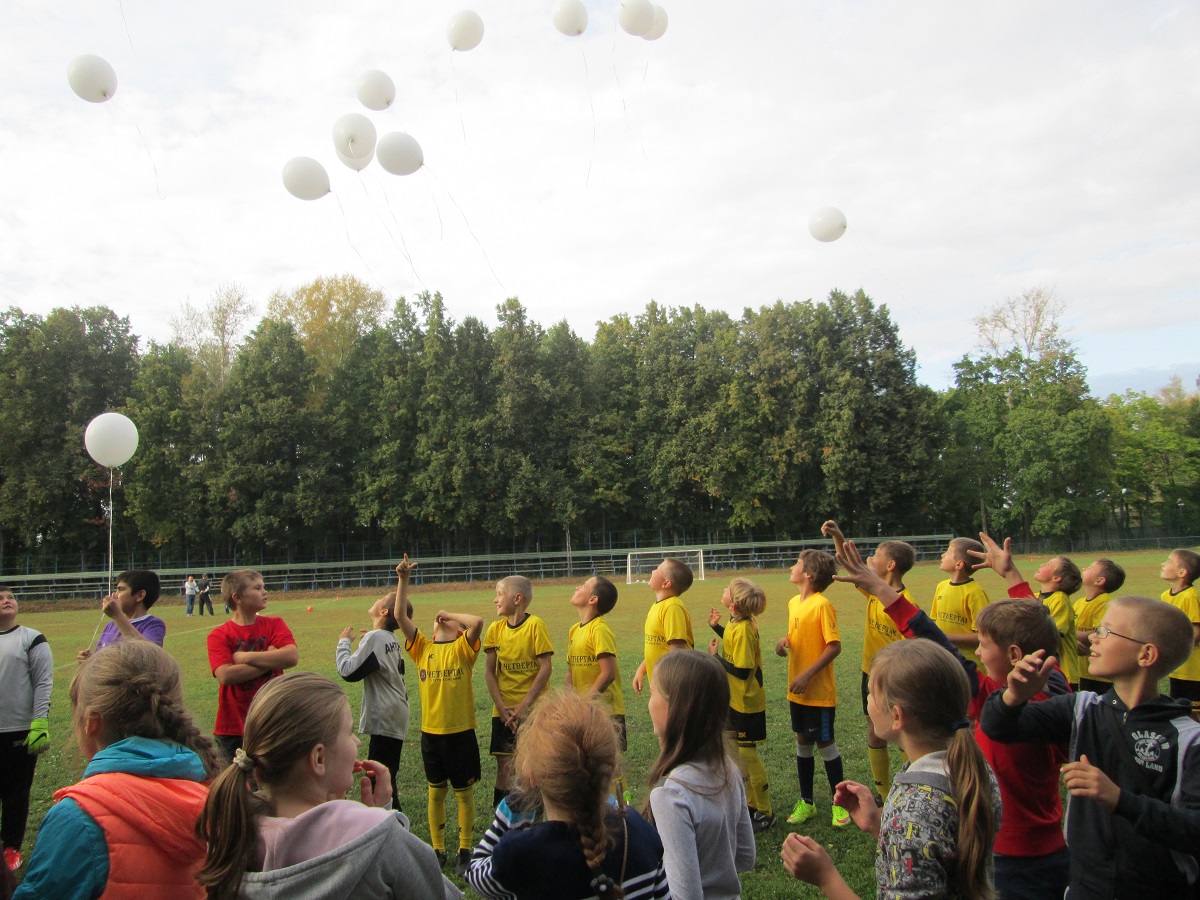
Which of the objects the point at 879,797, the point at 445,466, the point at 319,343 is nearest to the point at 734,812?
the point at 879,797

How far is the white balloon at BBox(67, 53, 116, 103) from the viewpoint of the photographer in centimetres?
823

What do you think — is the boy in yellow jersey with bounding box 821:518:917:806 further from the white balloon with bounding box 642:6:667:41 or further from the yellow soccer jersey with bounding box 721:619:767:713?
the white balloon with bounding box 642:6:667:41

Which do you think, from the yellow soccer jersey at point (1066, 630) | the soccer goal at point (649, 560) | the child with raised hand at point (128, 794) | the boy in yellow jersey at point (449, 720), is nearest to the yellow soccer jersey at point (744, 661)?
the boy in yellow jersey at point (449, 720)

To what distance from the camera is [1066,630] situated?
594cm

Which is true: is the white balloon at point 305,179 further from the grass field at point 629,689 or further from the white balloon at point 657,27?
the grass field at point 629,689

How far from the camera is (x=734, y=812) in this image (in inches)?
107

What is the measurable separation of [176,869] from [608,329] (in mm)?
50538

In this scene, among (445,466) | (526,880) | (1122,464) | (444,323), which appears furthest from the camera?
(1122,464)

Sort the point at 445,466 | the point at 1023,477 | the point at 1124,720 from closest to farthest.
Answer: the point at 1124,720 → the point at 445,466 → the point at 1023,477

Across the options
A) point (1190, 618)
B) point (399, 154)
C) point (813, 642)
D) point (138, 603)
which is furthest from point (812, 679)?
point (399, 154)

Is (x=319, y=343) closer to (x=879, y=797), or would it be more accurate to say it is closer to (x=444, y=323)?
(x=444, y=323)

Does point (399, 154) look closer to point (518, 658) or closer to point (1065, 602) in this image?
point (518, 658)

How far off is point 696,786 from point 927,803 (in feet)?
2.37

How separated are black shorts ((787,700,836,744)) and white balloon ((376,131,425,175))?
765 centimetres
